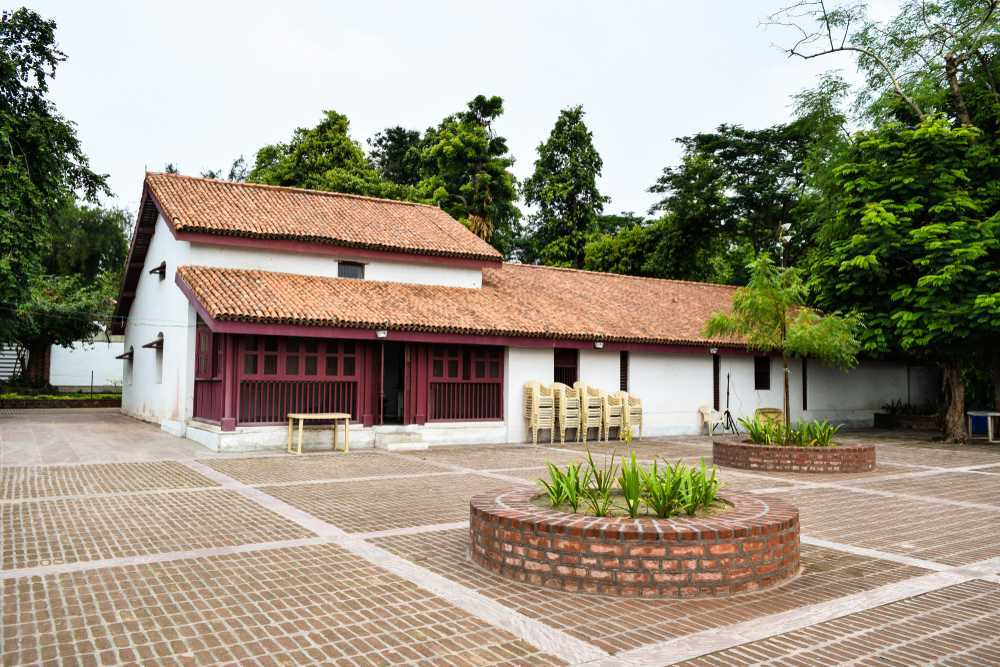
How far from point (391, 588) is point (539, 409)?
40.3ft

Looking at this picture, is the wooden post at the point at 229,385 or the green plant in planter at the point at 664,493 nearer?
the green plant in planter at the point at 664,493

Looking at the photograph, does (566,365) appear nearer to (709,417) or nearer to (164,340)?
(709,417)

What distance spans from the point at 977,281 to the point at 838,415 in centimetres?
813

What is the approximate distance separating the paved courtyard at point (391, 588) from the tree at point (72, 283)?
54.4ft

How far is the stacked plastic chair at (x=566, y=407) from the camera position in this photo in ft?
58.4

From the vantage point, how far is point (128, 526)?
745 centimetres

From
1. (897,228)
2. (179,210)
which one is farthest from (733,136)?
(179,210)

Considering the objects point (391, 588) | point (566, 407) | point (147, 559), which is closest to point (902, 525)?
point (391, 588)

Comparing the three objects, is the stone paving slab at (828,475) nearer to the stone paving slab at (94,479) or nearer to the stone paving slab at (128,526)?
the stone paving slab at (128,526)

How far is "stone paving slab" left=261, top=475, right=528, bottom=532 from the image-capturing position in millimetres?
8039

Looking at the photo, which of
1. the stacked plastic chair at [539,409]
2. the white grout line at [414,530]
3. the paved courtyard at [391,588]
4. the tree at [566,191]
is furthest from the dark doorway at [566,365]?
the tree at [566,191]

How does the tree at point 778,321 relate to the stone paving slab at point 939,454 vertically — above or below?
above

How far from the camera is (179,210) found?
17.2 meters

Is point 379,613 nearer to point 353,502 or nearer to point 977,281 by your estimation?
point 353,502
